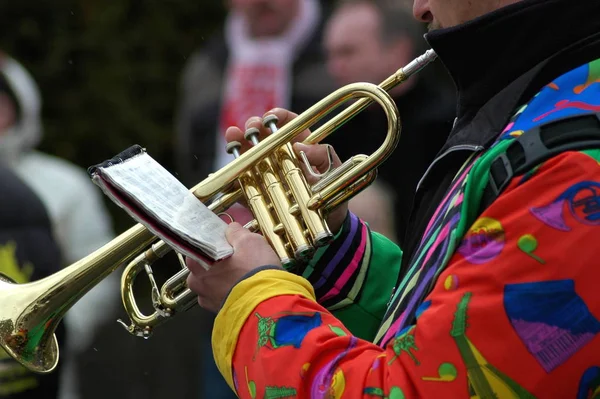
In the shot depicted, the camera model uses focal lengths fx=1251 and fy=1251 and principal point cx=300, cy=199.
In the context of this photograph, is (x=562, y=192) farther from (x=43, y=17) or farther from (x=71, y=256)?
(x=43, y=17)

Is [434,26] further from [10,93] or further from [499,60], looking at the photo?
[10,93]

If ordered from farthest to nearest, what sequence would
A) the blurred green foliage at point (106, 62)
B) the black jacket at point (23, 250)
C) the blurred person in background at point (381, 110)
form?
the blurred green foliage at point (106, 62) → the blurred person in background at point (381, 110) → the black jacket at point (23, 250)

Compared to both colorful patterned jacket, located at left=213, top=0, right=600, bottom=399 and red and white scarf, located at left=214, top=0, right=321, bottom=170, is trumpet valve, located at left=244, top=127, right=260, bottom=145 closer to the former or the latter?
colorful patterned jacket, located at left=213, top=0, right=600, bottom=399

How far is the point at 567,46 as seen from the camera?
197cm

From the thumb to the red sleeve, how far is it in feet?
1.17

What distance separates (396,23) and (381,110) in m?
0.36

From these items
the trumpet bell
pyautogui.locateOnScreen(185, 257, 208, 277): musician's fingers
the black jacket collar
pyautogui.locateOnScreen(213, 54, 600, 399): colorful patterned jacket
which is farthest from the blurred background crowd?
the black jacket collar

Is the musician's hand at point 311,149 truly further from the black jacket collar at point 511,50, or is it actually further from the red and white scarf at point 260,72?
the red and white scarf at point 260,72

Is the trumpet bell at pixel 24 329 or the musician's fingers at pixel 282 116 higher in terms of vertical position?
the musician's fingers at pixel 282 116

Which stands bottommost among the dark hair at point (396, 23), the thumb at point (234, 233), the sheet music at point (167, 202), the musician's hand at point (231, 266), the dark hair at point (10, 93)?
the musician's hand at point (231, 266)

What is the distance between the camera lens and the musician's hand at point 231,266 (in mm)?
2080

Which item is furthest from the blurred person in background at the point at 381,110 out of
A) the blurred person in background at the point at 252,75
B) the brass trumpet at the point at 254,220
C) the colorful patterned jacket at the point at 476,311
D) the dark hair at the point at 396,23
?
the colorful patterned jacket at the point at 476,311

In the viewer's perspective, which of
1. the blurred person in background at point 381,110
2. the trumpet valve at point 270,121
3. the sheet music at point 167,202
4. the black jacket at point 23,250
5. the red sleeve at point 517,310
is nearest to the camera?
the red sleeve at point 517,310

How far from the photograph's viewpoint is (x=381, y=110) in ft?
15.0
